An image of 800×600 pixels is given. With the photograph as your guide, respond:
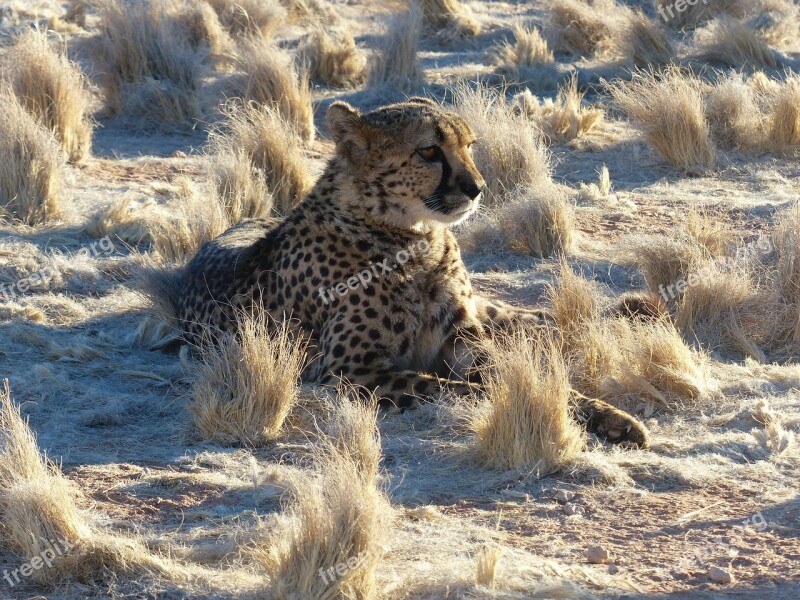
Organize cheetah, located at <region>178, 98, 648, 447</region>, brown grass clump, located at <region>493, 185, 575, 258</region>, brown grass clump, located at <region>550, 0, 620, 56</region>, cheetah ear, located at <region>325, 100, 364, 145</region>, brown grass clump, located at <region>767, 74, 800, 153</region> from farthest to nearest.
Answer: brown grass clump, located at <region>550, 0, 620, 56</region>
brown grass clump, located at <region>767, 74, 800, 153</region>
brown grass clump, located at <region>493, 185, 575, 258</region>
cheetah ear, located at <region>325, 100, 364, 145</region>
cheetah, located at <region>178, 98, 648, 447</region>

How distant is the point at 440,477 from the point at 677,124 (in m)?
5.39

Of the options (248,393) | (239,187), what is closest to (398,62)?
(239,187)

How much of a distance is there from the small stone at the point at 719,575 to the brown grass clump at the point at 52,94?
6687mm

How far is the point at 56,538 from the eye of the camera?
3.87 metres

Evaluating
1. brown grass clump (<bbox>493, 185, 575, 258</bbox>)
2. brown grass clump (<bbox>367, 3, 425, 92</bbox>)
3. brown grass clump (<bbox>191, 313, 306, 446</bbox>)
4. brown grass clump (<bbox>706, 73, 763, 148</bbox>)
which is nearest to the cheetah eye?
brown grass clump (<bbox>191, 313, 306, 446</bbox>)

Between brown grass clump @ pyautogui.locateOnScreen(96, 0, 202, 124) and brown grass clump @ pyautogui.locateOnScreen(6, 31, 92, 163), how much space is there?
149 centimetres

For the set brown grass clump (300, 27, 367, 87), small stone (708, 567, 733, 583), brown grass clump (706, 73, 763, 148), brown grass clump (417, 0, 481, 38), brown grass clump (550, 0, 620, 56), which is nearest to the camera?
small stone (708, 567, 733, 583)

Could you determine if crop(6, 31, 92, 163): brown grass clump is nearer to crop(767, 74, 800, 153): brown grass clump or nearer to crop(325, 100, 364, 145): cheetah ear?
crop(325, 100, 364, 145): cheetah ear

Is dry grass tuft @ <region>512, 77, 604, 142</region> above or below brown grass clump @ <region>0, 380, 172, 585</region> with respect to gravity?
above

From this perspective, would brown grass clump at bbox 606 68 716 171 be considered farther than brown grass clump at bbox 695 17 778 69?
No

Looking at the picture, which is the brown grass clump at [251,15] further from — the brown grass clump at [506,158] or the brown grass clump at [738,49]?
the brown grass clump at [506,158]

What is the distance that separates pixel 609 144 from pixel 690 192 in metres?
1.33

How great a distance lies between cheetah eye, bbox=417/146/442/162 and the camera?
5.58m

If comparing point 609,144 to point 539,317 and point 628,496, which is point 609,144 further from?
point 628,496
